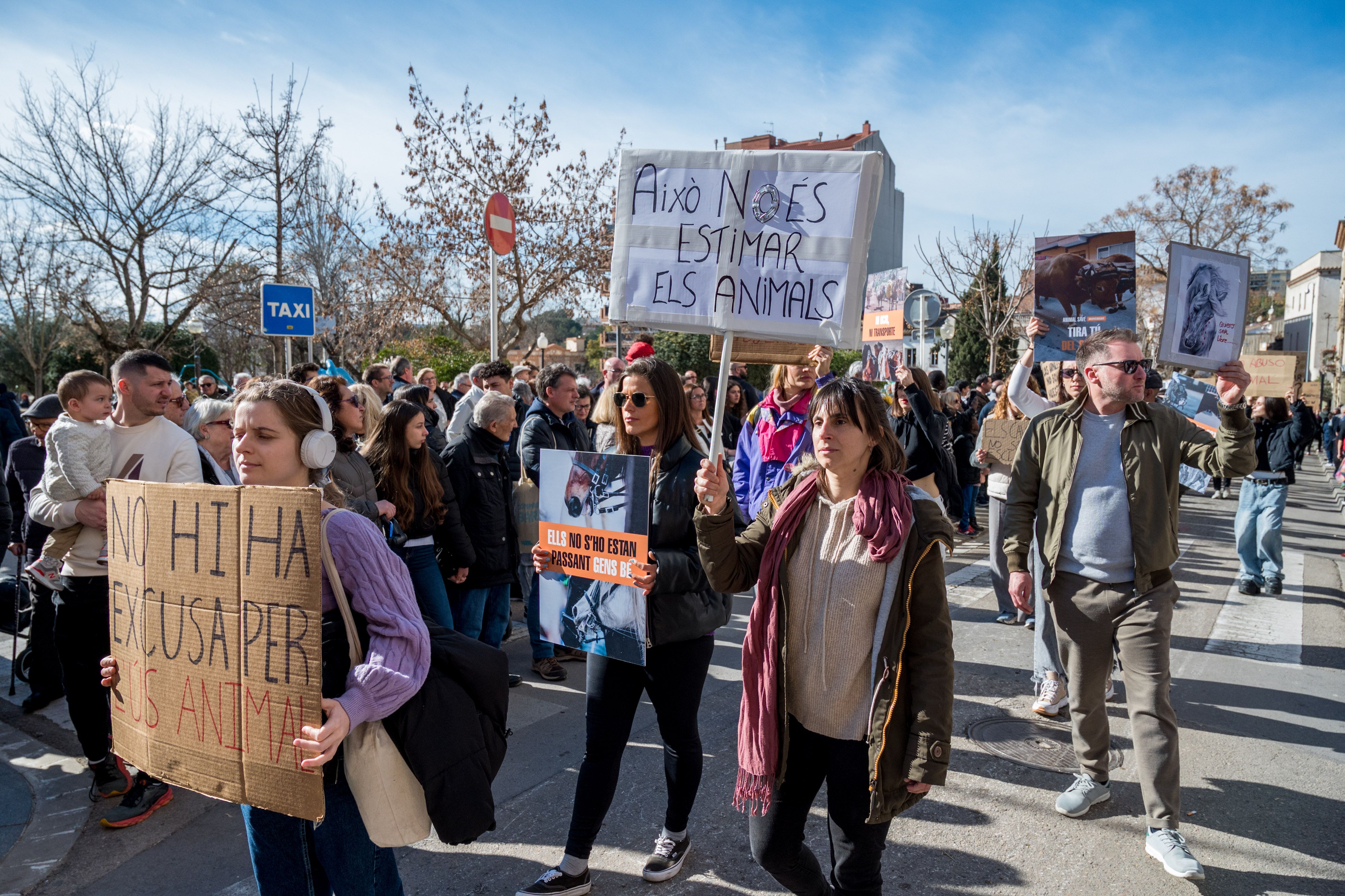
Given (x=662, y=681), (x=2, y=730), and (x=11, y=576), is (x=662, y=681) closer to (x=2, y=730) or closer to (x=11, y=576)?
(x=2, y=730)

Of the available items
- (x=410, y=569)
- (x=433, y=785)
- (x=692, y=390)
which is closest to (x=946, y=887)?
(x=433, y=785)

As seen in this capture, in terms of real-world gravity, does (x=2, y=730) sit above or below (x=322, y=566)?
below

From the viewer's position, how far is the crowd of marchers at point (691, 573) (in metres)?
2.13

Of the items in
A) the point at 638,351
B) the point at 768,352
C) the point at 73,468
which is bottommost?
the point at 73,468

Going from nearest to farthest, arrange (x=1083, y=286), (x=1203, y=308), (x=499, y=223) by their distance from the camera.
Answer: (x=1203, y=308) < (x=1083, y=286) < (x=499, y=223)

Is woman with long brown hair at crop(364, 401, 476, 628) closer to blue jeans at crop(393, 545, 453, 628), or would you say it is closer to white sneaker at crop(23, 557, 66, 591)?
blue jeans at crop(393, 545, 453, 628)

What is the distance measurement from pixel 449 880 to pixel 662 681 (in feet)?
3.97

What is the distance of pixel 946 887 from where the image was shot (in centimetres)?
317

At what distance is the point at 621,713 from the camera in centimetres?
307

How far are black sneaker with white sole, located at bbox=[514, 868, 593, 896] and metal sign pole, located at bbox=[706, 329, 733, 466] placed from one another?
167 cm

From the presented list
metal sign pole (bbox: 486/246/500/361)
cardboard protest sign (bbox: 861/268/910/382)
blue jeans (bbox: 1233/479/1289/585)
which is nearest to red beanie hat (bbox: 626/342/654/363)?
metal sign pole (bbox: 486/246/500/361)

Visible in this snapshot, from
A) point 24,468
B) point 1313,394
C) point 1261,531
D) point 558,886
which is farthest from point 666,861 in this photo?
point 1313,394

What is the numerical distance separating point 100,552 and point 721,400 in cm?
304

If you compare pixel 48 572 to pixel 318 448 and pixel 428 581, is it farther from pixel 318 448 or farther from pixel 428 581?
pixel 318 448
